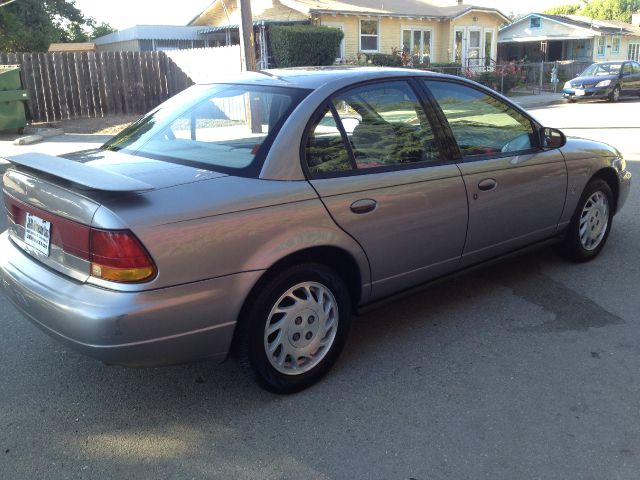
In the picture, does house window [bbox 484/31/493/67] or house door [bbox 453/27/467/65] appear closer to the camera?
house door [bbox 453/27/467/65]

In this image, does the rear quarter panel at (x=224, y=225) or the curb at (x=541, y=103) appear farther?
the curb at (x=541, y=103)

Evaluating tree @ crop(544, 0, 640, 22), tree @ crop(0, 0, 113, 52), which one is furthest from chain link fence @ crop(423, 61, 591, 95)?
tree @ crop(544, 0, 640, 22)

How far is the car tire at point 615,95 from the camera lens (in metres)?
23.2

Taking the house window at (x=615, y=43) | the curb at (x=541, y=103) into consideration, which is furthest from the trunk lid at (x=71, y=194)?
the house window at (x=615, y=43)

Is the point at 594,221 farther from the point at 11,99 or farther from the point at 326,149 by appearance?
the point at 11,99

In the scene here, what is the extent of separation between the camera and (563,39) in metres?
39.4

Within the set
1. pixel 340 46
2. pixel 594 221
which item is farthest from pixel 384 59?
pixel 594 221

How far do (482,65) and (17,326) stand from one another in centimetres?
2963

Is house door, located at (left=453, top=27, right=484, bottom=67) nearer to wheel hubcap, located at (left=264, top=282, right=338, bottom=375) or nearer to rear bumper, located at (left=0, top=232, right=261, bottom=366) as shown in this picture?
wheel hubcap, located at (left=264, top=282, right=338, bottom=375)

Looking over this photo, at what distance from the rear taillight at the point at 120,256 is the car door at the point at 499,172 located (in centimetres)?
211

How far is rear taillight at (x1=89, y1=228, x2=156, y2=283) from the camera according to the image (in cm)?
264

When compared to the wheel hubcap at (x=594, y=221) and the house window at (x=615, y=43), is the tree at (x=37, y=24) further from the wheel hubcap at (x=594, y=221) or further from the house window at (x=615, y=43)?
the house window at (x=615, y=43)

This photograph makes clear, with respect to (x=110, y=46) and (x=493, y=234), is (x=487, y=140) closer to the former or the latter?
(x=493, y=234)

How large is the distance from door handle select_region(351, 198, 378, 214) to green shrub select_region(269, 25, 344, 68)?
761 inches
